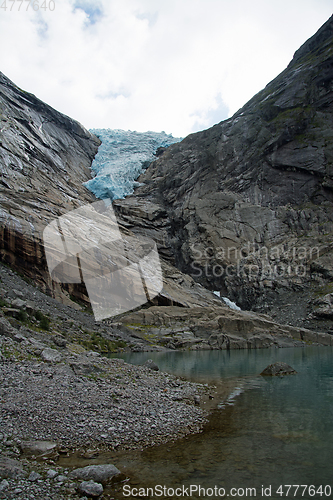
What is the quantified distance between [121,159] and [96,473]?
126 metres

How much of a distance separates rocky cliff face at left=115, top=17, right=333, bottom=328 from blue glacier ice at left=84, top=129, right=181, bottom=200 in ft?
16.4

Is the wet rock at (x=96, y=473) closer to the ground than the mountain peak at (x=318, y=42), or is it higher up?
closer to the ground

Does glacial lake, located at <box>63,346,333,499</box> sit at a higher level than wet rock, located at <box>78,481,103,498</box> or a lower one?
lower

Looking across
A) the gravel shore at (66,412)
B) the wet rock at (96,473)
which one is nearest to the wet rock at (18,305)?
the gravel shore at (66,412)

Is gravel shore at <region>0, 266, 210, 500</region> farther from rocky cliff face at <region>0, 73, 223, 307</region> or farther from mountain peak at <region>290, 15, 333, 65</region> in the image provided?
mountain peak at <region>290, 15, 333, 65</region>

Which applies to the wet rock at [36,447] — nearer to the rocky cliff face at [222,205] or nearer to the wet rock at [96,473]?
the wet rock at [96,473]

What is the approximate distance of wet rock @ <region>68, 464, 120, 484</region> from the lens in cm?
697

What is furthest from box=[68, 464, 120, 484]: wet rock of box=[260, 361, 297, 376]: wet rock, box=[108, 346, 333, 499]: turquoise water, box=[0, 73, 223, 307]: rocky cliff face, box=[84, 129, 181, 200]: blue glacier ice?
box=[84, 129, 181, 200]: blue glacier ice

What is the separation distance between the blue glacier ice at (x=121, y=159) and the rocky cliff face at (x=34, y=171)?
181 inches

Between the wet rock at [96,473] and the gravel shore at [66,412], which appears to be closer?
the gravel shore at [66,412]

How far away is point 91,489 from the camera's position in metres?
6.45

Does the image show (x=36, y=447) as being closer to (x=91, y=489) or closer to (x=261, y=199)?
(x=91, y=489)

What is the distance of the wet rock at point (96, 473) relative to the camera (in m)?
6.97

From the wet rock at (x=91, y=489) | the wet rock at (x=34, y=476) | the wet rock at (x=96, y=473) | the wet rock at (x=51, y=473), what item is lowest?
the wet rock at (x=96, y=473)
